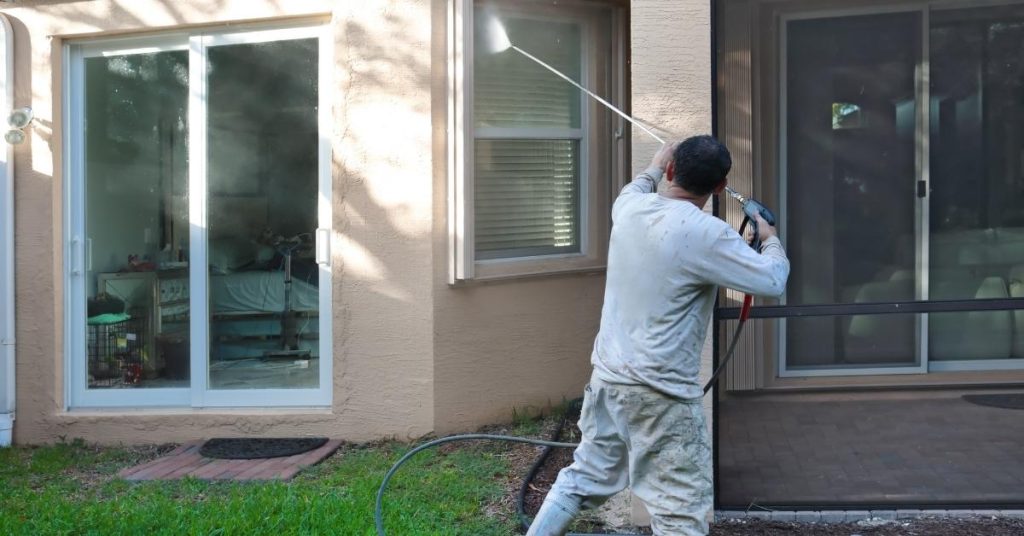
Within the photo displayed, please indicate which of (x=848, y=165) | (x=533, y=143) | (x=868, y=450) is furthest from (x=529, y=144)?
(x=868, y=450)

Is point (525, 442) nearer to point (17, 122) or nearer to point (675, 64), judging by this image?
point (675, 64)

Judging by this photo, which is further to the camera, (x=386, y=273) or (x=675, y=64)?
(x=386, y=273)

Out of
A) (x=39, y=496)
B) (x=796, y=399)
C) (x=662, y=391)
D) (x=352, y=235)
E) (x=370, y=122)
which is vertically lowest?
(x=39, y=496)

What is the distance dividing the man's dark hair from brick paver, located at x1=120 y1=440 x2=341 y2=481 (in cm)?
324

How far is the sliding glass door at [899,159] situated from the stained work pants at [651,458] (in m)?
2.40

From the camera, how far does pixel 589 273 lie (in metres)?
7.60

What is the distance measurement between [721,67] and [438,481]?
8.54ft

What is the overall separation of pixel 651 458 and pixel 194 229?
177 inches

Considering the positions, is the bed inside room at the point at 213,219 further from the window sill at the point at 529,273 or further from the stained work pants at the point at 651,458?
the stained work pants at the point at 651,458

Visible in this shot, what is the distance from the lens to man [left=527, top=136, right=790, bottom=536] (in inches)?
149

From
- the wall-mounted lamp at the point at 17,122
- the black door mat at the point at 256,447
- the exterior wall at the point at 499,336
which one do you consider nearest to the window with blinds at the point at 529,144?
the exterior wall at the point at 499,336

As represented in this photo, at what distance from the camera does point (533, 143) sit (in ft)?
24.0

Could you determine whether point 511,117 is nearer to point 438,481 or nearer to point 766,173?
point 766,173

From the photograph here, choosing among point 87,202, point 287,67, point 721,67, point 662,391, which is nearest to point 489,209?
point 287,67
